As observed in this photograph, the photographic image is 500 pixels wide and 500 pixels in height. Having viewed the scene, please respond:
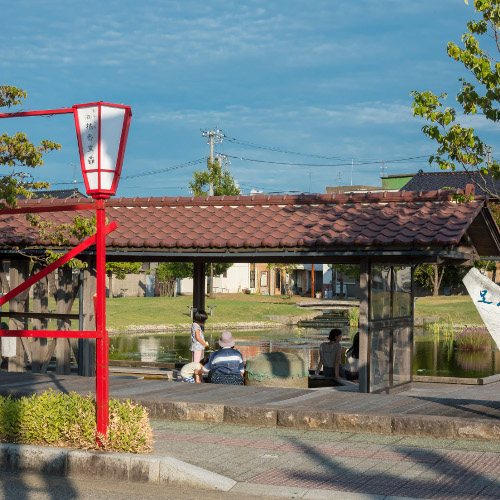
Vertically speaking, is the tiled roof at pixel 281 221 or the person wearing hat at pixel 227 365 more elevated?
the tiled roof at pixel 281 221

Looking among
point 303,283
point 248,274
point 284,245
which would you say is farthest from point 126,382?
point 303,283

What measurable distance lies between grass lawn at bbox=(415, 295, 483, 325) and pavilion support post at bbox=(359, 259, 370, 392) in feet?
89.7

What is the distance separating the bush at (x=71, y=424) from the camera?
785 cm

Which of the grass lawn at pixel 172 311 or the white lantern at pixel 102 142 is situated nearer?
the white lantern at pixel 102 142

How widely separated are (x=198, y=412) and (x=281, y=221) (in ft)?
17.0

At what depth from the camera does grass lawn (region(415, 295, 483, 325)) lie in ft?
135

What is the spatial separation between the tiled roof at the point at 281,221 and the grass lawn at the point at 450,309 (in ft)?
86.9


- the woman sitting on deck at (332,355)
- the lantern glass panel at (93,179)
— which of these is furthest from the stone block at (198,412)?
the woman sitting on deck at (332,355)

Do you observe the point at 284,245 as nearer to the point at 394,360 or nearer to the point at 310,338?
the point at 394,360

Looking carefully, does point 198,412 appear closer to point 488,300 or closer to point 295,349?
point 488,300

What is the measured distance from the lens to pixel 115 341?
33906 mm

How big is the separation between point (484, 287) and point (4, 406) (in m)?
5.65

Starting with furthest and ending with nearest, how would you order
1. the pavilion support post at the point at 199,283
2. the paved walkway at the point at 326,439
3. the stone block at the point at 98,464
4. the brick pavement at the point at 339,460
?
1. the pavilion support post at the point at 199,283
2. the stone block at the point at 98,464
3. the paved walkway at the point at 326,439
4. the brick pavement at the point at 339,460

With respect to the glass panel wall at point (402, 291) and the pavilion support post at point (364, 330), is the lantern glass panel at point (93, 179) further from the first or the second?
the glass panel wall at point (402, 291)
